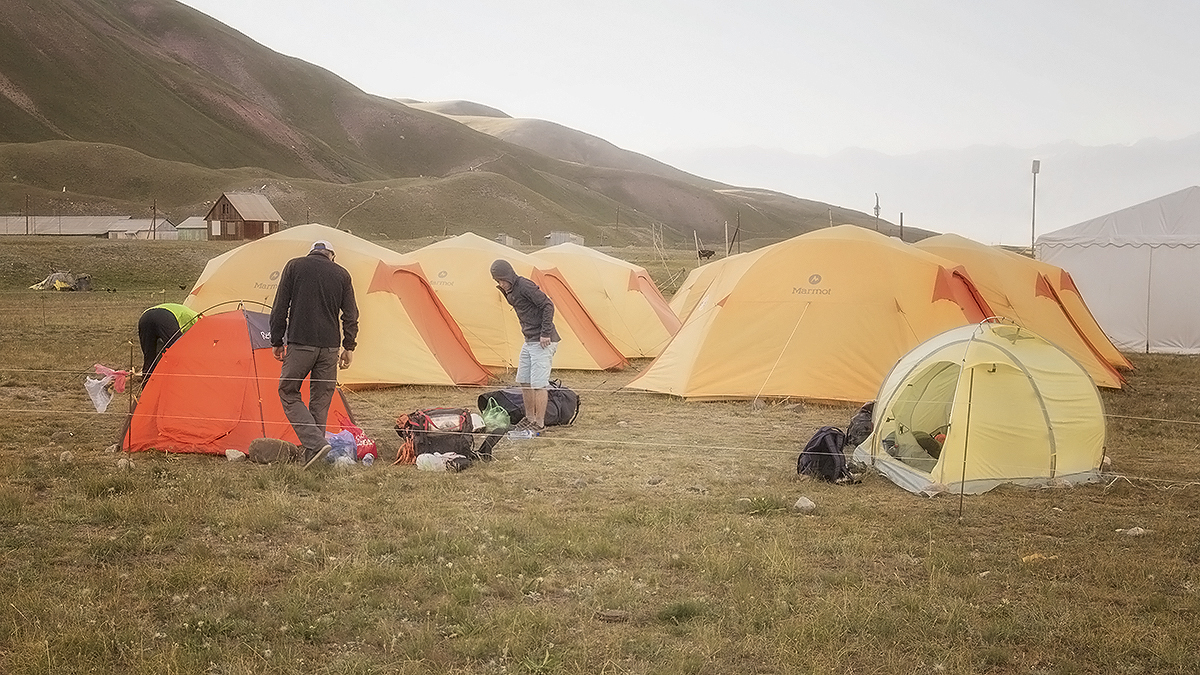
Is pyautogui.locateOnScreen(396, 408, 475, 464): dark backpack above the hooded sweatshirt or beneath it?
beneath

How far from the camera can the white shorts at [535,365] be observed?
40.5 ft

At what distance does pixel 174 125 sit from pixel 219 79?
146 ft

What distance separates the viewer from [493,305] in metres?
18.9

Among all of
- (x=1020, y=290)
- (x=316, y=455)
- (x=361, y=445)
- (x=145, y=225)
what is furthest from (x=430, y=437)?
(x=145, y=225)

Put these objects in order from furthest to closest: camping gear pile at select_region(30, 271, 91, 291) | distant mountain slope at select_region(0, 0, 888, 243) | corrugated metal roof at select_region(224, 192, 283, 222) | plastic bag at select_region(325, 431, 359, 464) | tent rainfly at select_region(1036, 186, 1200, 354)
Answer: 1. distant mountain slope at select_region(0, 0, 888, 243)
2. corrugated metal roof at select_region(224, 192, 283, 222)
3. camping gear pile at select_region(30, 271, 91, 291)
4. tent rainfly at select_region(1036, 186, 1200, 354)
5. plastic bag at select_region(325, 431, 359, 464)

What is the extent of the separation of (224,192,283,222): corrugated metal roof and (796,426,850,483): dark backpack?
275 feet

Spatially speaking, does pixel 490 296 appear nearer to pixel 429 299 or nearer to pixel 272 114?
pixel 429 299

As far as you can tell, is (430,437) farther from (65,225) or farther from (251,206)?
(65,225)

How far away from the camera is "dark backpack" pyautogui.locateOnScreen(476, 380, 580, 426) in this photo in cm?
1277

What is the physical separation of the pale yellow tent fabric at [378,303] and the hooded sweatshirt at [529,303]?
3.82m

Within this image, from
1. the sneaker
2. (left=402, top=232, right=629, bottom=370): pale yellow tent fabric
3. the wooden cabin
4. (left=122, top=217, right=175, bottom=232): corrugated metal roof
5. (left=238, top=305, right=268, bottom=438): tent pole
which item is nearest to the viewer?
the sneaker

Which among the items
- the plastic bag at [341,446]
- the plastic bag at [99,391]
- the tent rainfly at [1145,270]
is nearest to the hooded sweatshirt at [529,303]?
the plastic bag at [341,446]

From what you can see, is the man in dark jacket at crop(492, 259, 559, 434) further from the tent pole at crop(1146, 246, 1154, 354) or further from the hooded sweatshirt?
the tent pole at crop(1146, 246, 1154, 354)

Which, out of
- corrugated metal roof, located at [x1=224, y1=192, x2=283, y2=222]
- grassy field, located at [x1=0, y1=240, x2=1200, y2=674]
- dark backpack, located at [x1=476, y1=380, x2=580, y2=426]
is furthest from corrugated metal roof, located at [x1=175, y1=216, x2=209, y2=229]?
grassy field, located at [x1=0, y1=240, x2=1200, y2=674]
